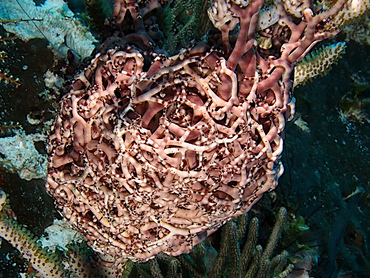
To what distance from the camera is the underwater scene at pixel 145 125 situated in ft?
5.52

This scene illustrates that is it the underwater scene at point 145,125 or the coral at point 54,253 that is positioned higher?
the underwater scene at point 145,125

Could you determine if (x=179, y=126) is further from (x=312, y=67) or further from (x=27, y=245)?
(x=312, y=67)

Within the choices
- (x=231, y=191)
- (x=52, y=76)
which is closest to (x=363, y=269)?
(x=231, y=191)

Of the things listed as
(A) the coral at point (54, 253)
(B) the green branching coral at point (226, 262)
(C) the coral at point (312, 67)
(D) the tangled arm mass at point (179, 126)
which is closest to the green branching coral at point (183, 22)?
(D) the tangled arm mass at point (179, 126)

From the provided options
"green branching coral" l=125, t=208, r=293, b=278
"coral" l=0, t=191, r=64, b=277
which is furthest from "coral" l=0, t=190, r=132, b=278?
"green branching coral" l=125, t=208, r=293, b=278

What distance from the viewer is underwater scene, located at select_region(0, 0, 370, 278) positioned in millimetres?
1682

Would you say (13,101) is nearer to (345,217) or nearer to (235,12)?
(235,12)

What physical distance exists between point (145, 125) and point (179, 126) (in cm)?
21

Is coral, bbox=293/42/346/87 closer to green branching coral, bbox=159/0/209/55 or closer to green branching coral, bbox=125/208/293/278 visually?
green branching coral, bbox=159/0/209/55

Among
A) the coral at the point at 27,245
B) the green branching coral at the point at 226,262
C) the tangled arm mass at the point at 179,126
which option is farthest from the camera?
the green branching coral at the point at 226,262

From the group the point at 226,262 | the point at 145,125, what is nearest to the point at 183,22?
the point at 145,125

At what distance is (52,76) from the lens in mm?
2738

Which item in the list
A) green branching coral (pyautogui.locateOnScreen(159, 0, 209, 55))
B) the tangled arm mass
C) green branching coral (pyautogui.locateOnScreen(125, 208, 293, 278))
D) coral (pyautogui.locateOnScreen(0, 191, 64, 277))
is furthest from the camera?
green branching coral (pyautogui.locateOnScreen(125, 208, 293, 278))

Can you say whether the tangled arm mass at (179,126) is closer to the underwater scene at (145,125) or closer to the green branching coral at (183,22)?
the underwater scene at (145,125)
